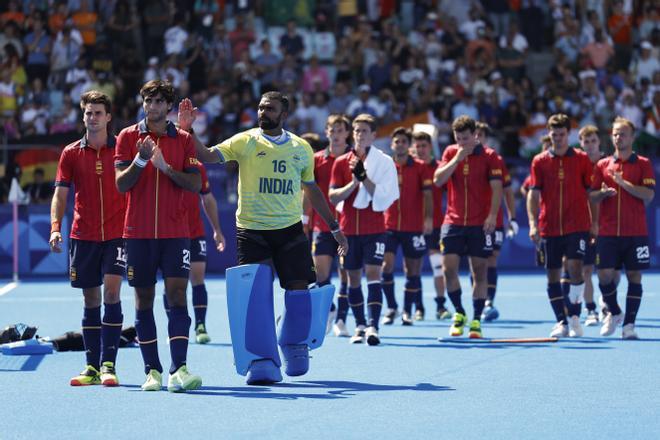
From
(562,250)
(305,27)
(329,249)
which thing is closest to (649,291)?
(562,250)

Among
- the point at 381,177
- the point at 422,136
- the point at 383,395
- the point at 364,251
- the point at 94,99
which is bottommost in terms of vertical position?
the point at 383,395

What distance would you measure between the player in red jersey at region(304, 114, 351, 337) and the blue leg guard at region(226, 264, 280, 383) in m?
3.43

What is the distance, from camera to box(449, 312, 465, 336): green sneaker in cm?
1398

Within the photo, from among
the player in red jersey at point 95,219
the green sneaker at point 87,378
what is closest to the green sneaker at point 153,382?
the player in red jersey at point 95,219

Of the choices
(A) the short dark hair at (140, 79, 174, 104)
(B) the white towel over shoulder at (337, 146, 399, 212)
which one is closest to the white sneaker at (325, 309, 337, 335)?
(B) the white towel over shoulder at (337, 146, 399, 212)

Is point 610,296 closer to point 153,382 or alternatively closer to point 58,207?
point 153,382

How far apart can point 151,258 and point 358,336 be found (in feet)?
13.5

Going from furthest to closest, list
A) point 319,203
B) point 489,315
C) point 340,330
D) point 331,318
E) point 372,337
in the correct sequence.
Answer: point 489,315
point 331,318
point 340,330
point 372,337
point 319,203

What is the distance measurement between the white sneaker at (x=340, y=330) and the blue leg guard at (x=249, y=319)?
4.02 metres

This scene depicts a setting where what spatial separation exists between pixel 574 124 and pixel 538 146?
126 cm

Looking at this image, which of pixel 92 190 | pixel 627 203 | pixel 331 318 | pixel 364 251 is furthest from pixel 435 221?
pixel 92 190

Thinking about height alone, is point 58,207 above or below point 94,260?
above

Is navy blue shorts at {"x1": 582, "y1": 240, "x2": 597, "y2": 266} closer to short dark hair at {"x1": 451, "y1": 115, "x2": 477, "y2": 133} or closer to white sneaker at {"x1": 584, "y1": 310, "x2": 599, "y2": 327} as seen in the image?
white sneaker at {"x1": 584, "y1": 310, "x2": 599, "y2": 327}

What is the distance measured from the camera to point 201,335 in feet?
44.6
